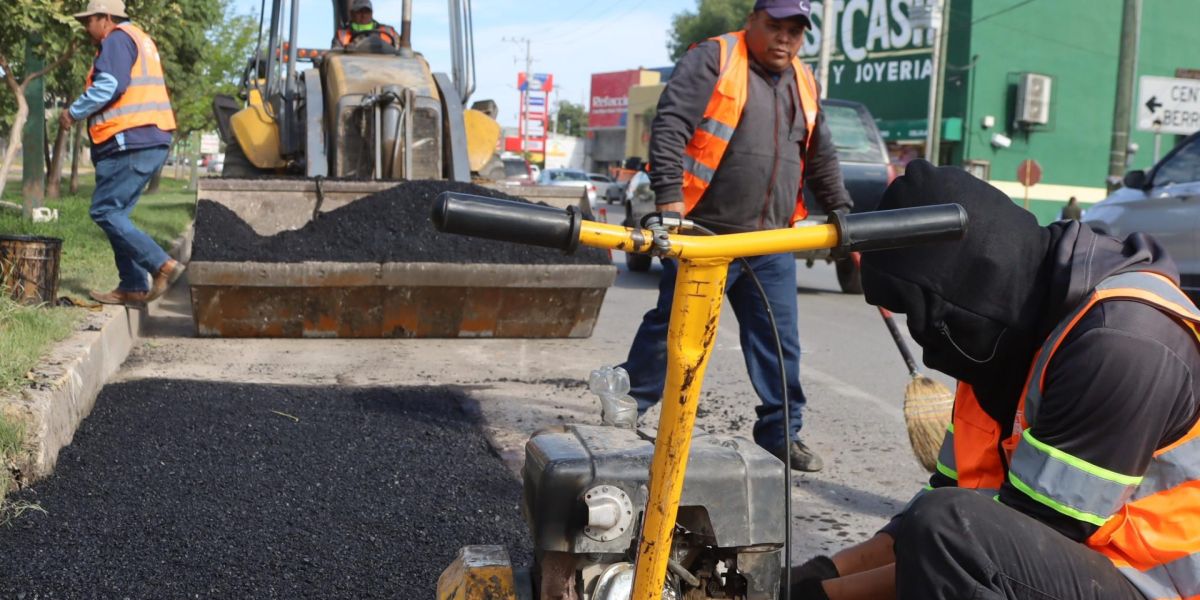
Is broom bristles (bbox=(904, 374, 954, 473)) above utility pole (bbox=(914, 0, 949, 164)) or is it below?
below

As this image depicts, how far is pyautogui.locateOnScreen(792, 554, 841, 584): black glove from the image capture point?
2588 mm

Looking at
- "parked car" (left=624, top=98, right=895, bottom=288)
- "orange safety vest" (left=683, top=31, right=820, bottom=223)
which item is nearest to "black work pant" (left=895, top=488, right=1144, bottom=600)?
"orange safety vest" (left=683, top=31, right=820, bottom=223)

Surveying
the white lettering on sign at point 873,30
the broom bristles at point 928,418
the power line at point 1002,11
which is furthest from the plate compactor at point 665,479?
the power line at point 1002,11

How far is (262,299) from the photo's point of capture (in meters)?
7.18

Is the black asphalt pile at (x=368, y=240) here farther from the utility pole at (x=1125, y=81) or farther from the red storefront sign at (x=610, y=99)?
the red storefront sign at (x=610, y=99)

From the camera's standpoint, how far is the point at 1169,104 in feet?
47.7

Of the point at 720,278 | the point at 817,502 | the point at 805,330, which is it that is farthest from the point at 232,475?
the point at 805,330

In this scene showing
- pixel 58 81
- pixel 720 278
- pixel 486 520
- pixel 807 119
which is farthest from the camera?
pixel 58 81

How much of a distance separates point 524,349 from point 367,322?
37.4 inches

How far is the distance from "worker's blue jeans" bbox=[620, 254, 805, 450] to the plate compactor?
2.21m

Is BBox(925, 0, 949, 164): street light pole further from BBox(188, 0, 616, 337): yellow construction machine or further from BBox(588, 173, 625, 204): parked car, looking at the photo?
BBox(188, 0, 616, 337): yellow construction machine

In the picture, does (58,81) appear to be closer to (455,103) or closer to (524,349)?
(455,103)

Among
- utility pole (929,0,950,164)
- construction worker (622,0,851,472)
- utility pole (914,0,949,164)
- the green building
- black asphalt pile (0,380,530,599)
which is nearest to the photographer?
black asphalt pile (0,380,530,599)

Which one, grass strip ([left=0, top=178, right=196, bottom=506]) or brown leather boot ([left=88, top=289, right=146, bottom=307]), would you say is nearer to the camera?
grass strip ([left=0, top=178, right=196, bottom=506])
